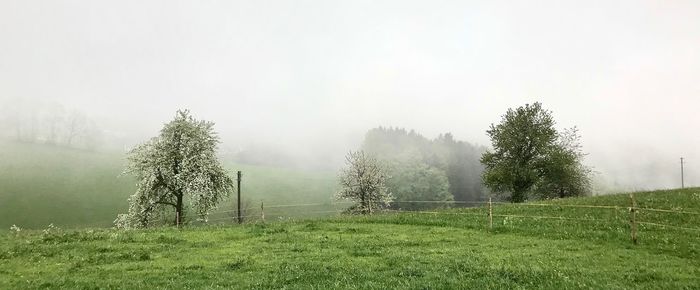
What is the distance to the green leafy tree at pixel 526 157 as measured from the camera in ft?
251

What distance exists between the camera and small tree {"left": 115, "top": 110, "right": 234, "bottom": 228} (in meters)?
54.2

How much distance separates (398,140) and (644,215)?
488ft

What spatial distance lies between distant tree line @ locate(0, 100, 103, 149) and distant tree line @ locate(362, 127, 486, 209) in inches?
3890

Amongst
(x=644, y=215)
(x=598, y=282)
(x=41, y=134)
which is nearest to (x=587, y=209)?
(x=644, y=215)

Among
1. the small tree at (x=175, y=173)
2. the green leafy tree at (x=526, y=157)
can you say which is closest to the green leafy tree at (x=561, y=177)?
the green leafy tree at (x=526, y=157)

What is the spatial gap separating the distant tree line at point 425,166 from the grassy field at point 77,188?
22.1m

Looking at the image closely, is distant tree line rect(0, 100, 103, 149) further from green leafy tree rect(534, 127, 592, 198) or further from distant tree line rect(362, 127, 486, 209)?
green leafy tree rect(534, 127, 592, 198)

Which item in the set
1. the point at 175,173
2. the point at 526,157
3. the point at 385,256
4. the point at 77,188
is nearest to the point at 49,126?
the point at 77,188

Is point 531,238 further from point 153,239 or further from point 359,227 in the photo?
point 153,239

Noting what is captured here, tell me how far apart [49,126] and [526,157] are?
15876 centimetres

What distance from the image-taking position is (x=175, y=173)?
181 ft

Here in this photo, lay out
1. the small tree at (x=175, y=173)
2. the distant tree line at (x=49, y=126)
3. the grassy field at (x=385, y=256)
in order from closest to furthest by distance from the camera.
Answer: the grassy field at (x=385, y=256) → the small tree at (x=175, y=173) → the distant tree line at (x=49, y=126)

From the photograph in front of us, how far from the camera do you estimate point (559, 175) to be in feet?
256

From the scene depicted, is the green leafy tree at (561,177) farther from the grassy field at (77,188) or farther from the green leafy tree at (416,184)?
the grassy field at (77,188)
